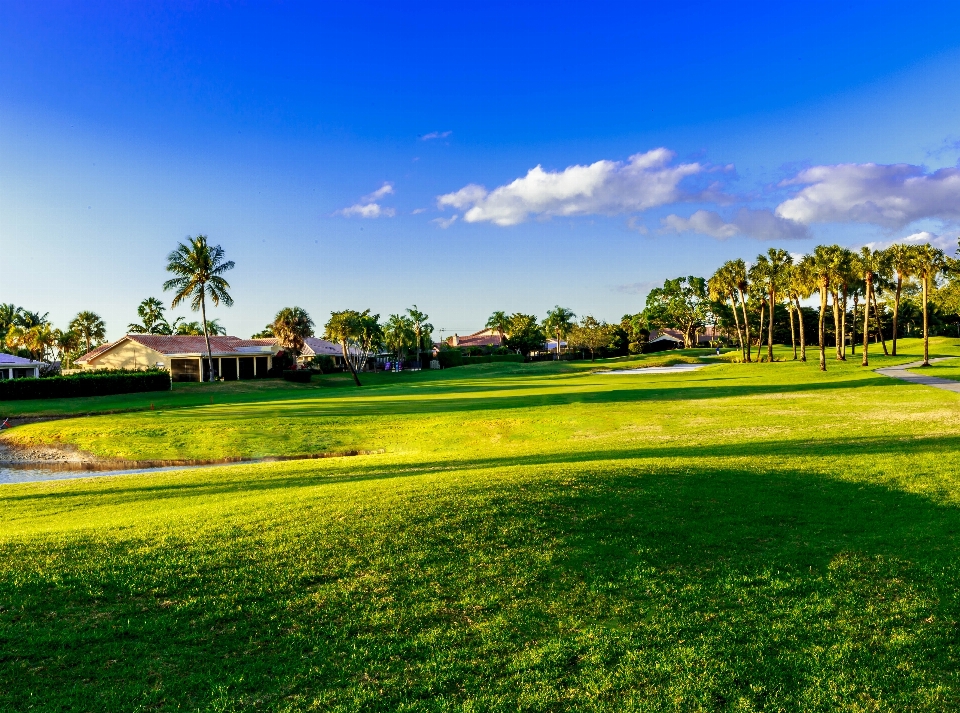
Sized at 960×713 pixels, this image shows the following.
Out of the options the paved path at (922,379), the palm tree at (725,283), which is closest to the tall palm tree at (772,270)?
the palm tree at (725,283)

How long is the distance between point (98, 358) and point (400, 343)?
4452 centimetres

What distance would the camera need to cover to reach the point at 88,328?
98.9m

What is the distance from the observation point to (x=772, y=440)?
2117cm

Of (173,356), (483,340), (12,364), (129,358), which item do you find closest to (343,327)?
(173,356)

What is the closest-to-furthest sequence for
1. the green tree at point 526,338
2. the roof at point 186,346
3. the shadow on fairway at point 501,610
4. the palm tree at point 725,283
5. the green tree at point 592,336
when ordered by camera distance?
1. the shadow on fairway at point 501,610
2. the roof at point 186,346
3. the palm tree at point 725,283
4. the green tree at point 592,336
5. the green tree at point 526,338

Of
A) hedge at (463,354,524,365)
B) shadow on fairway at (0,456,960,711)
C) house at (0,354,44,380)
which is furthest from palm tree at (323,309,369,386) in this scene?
shadow on fairway at (0,456,960,711)

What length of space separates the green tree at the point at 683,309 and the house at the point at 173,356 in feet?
272

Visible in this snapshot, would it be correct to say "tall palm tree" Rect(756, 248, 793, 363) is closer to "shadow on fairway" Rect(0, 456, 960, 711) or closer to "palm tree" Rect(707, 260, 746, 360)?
"palm tree" Rect(707, 260, 746, 360)

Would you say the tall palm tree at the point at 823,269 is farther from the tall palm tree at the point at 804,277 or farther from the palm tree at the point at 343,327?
the palm tree at the point at 343,327

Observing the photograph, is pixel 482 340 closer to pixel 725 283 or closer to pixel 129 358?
pixel 725 283

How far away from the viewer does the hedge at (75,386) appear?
4734 cm

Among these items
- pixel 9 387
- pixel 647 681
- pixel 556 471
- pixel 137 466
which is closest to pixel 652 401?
pixel 556 471

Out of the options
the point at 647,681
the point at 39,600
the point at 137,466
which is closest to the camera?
the point at 647,681

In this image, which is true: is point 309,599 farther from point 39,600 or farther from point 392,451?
point 392,451
